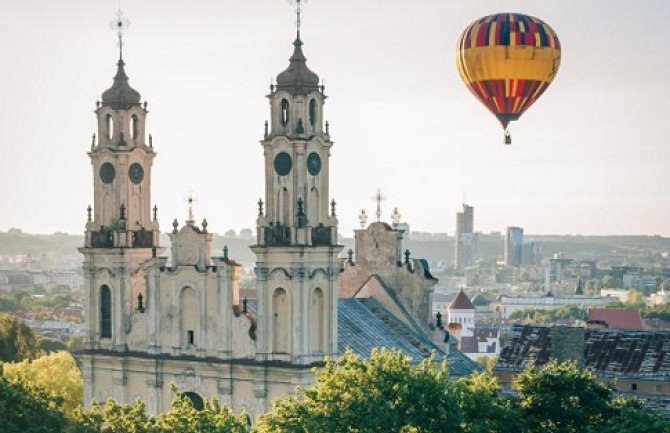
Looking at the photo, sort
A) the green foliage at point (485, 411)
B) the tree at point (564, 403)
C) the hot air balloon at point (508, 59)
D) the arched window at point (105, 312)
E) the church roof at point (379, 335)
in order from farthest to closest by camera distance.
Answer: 1. the hot air balloon at point (508, 59)
2. the arched window at point (105, 312)
3. the church roof at point (379, 335)
4. the tree at point (564, 403)
5. the green foliage at point (485, 411)

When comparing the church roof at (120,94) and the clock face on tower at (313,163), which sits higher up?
the church roof at (120,94)

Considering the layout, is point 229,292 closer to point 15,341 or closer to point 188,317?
point 188,317

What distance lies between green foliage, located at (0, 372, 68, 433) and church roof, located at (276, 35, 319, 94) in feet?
56.2

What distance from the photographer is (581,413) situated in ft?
233

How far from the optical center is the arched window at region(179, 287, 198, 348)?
83312 millimetres

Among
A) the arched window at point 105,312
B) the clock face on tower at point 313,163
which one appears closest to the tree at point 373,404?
the clock face on tower at point 313,163

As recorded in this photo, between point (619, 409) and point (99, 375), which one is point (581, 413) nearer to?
point (619, 409)

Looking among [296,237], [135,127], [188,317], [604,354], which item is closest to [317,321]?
[296,237]

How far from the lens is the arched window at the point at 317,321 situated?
80.1 meters

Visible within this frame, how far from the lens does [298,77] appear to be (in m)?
81.4

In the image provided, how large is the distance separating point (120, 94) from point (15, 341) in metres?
44.2

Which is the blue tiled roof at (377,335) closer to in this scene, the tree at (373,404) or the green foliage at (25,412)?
the green foliage at (25,412)

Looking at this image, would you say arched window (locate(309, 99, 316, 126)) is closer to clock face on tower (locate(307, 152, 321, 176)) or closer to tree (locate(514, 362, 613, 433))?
clock face on tower (locate(307, 152, 321, 176))

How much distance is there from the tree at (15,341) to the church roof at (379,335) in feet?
133
